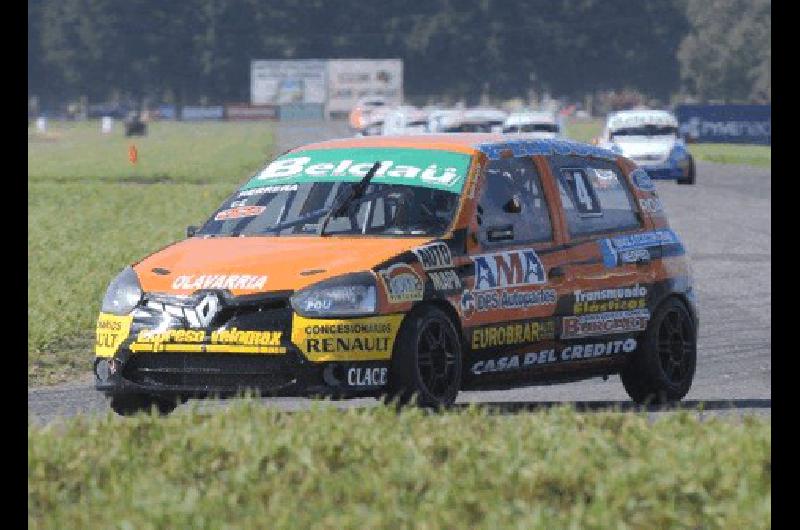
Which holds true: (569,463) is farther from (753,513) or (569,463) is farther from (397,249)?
(397,249)

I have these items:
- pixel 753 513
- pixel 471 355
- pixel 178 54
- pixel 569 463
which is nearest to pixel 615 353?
pixel 471 355

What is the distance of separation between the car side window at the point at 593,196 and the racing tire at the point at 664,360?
568 millimetres

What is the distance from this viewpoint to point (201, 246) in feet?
35.7

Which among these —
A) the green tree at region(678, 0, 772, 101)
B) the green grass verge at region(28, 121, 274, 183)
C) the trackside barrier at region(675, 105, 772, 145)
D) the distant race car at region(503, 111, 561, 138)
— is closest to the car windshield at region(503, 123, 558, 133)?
the distant race car at region(503, 111, 561, 138)

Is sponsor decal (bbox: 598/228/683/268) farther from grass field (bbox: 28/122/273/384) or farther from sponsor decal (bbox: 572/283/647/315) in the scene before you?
grass field (bbox: 28/122/273/384)

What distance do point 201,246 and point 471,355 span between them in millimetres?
1491

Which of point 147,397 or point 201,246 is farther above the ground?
point 201,246

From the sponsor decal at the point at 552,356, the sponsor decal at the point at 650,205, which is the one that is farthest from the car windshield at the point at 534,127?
the sponsor decal at the point at 552,356

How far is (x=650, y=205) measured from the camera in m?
12.6

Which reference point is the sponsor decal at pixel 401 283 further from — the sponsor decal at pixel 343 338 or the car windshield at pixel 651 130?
the car windshield at pixel 651 130

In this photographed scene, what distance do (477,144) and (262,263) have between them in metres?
1.80

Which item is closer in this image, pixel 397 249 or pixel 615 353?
pixel 397 249
